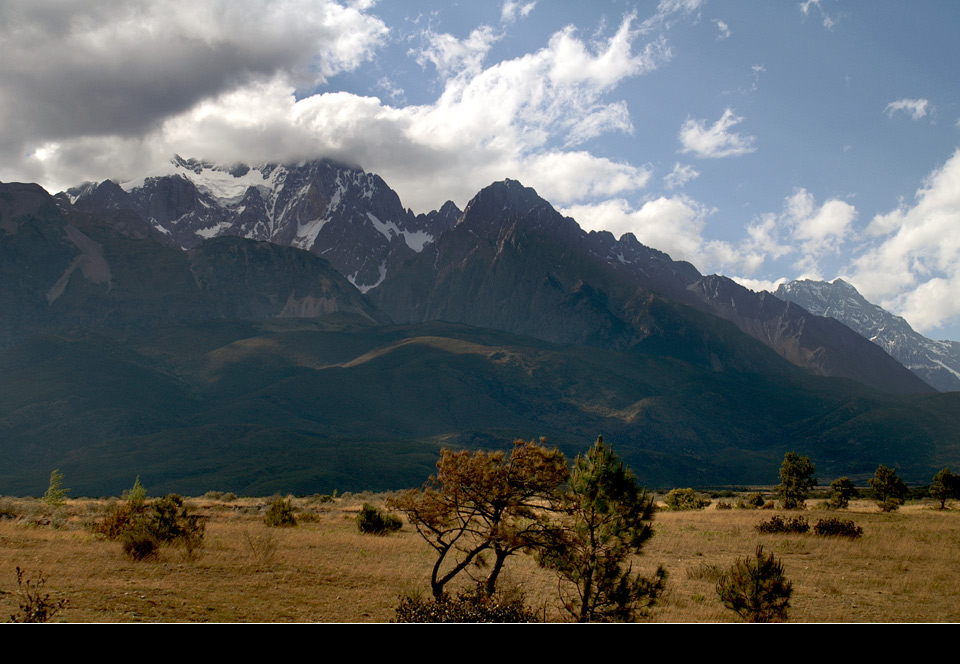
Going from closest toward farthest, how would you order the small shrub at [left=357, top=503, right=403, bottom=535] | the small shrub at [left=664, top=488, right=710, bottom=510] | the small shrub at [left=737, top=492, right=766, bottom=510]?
the small shrub at [left=357, top=503, right=403, bottom=535] < the small shrub at [left=737, top=492, right=766, bottom=510] < the small shrub at [left=664, top=488, right=710, bottom=510]

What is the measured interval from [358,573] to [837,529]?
29015mm

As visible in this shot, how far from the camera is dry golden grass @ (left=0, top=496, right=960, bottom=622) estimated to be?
67.4 ft

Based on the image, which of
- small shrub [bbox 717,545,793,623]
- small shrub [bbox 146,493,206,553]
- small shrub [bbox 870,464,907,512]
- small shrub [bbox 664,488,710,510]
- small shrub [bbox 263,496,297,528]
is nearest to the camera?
small shrub [bbox 717,545,793,623]

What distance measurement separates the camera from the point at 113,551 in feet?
91.8

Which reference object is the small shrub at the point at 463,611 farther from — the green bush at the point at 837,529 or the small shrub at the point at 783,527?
the small shrub at the point at 783,527

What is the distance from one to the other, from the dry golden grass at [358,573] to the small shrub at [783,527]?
136 cm

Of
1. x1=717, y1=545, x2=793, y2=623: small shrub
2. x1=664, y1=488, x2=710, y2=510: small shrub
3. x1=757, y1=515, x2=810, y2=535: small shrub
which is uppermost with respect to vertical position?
x1=717, y1=545, x2=793, y2=623: small shrub

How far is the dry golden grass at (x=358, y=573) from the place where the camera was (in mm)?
20547

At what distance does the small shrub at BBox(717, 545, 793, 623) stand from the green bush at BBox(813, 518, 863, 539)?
22384mm


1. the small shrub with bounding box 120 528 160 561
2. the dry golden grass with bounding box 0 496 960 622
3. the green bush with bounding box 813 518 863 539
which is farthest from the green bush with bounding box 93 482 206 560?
the green bush with bounding box 813 518 863 539

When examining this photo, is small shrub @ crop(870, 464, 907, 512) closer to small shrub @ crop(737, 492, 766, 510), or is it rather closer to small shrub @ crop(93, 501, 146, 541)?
small shrub @ crop(737, 492, 766, 510)

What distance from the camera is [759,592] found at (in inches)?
808

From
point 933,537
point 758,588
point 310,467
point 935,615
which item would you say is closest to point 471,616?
point 758,588
